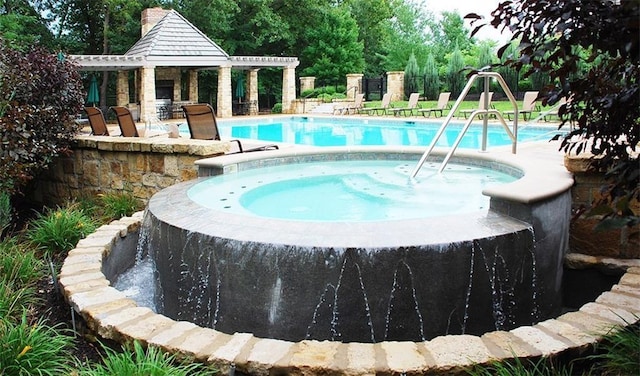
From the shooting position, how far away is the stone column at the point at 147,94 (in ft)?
69.8

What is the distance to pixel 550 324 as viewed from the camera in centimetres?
300

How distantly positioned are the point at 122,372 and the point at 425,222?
2051 millimetres

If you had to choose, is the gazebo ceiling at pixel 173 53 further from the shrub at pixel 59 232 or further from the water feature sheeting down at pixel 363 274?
the water feature sheeting down at pixel 363 274

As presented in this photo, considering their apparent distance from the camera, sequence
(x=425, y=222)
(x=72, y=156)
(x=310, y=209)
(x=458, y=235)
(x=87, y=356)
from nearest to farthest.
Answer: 1. (x=87, y=356)
2. (x=458, y=235)
3. (x=425, y=222)
4. (x=310, y=209)
5. (x=72, y=156)

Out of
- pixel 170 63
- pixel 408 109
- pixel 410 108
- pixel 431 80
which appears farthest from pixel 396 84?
pixel 170 63

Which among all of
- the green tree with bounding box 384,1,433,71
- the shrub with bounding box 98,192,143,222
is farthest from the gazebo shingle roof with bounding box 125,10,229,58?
the shrub with bounding box 98,192,143,222

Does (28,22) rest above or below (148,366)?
above

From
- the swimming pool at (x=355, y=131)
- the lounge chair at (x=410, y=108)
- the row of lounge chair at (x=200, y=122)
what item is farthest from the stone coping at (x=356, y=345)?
the lounge chair at (x=410, y=108)

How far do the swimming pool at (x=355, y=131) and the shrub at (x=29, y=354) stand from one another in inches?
451

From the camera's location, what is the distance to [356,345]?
109 inches

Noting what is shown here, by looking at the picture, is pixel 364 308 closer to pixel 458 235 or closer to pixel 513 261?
pixel 458 235

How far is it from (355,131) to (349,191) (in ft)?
39.9

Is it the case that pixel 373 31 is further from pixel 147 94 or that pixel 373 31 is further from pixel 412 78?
pixel 147 94

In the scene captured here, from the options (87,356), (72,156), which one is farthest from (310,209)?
(72,156)
